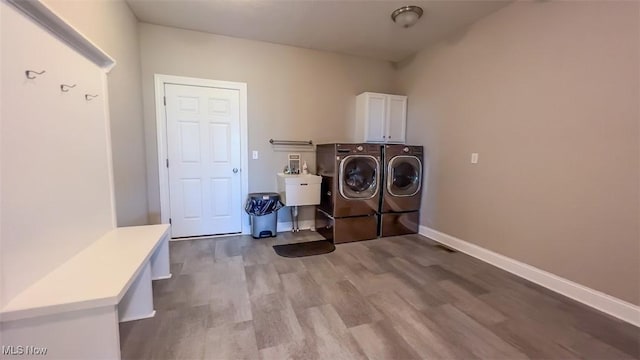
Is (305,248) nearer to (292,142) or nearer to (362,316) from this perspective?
(362,316)

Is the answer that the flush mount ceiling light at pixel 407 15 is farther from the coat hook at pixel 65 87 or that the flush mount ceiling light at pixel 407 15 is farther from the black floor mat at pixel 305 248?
the coat hook at pixel 65 87

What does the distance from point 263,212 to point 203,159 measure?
1030mm

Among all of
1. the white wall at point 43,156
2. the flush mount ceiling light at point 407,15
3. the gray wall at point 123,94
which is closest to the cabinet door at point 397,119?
the flush mount ceiling light at point 407,15

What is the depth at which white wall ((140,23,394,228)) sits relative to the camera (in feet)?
10.2

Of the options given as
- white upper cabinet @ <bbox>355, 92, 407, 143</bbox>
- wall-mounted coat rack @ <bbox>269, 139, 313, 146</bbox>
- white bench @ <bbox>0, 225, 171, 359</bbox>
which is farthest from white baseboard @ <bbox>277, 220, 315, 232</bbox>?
white bench @ <bbox>0, 225, 171, 359</bbox>

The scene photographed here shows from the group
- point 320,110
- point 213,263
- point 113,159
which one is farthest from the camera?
point 320,110

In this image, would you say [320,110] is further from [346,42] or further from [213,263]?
[213,263]

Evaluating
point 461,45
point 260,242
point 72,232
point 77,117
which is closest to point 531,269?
point 461,45

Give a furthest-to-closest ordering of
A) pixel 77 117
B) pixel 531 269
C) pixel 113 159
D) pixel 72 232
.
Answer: pixel 531 269 → pixel 113 159 → pixel 77 117 → pixel 72 232

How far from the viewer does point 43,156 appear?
129 cm

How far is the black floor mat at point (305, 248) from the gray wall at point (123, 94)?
153cm

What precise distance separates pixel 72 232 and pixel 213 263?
130 cm

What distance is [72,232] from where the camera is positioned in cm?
152

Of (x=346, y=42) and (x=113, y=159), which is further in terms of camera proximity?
(x=346, y=42)
